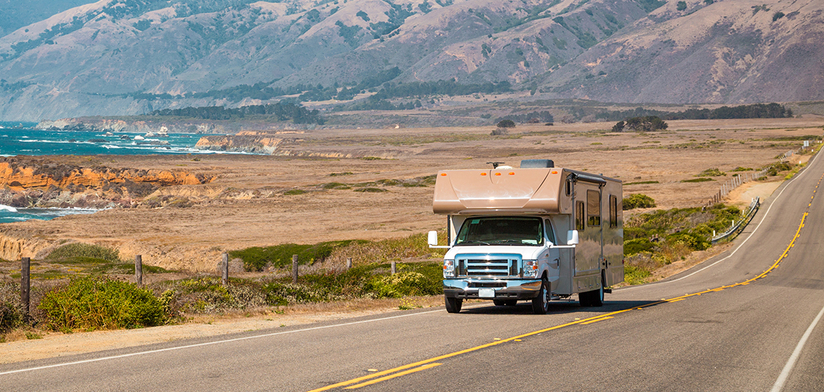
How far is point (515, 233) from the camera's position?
701 inches

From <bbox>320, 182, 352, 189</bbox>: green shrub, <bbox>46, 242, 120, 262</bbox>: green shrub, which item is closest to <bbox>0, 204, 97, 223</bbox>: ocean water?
<bbox>320, 182, 352, 189</bbox>: green shrub

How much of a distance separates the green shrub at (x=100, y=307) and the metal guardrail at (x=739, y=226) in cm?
4444

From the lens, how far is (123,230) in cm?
5319

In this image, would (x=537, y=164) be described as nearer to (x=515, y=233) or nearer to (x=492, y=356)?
(x=515, y=233)

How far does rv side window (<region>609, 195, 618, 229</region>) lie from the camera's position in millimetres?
21797

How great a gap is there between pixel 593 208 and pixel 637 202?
1927 inches

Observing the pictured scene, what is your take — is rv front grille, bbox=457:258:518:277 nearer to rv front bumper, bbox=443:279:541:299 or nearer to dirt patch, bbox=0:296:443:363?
rv front bumper, bbox=443:279:541:299

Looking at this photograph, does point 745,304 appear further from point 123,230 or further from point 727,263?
point 123,230

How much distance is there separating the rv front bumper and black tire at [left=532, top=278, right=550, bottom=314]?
33cm

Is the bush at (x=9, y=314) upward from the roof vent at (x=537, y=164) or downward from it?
downward

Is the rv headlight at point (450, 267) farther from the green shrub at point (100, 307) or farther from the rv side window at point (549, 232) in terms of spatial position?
the green shrub at point (100, 307)

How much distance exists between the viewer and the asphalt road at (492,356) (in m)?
10.5

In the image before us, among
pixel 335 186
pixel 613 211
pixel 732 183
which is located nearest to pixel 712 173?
pixel 732 183

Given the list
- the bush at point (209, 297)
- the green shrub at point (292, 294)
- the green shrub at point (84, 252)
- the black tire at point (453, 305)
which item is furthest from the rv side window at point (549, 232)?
the green shrub at point (84, 252)
